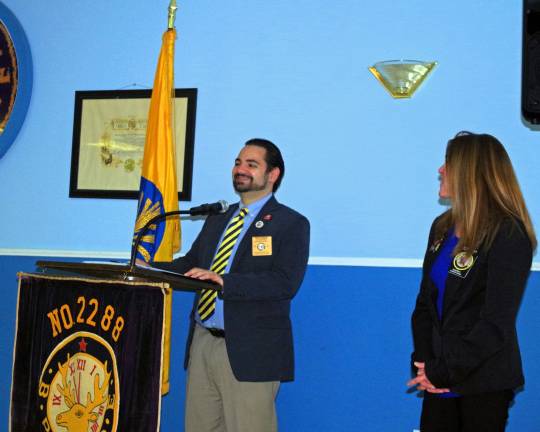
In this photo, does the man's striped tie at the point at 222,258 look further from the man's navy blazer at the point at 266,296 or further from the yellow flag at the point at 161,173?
the yellow flag at the point at 161,173

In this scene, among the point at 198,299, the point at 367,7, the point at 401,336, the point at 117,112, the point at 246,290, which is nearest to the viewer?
the point at 246,290

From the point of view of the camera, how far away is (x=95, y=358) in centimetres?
231

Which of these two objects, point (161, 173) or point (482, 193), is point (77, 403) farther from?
point (482, 193)

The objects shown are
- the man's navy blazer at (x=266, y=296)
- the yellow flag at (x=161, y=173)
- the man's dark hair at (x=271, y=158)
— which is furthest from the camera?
the yellow flag at (x=161, y=173)

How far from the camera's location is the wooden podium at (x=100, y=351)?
7.43 feet

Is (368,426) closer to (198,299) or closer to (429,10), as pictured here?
(198,299)

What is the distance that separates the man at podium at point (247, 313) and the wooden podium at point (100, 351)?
0.42m

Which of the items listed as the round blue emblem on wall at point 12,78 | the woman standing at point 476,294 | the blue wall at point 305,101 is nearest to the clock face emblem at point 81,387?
the woman standing at point 476,294

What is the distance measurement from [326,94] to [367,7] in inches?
19.0

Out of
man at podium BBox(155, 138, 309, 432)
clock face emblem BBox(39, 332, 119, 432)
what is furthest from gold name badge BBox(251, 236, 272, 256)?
clock face emblem BBox(39, 332, 119, 432)

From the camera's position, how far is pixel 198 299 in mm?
2986

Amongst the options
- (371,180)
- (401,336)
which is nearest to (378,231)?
(371,180)

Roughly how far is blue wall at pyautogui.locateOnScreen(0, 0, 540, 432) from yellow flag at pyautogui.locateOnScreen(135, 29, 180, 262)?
213 millimetres

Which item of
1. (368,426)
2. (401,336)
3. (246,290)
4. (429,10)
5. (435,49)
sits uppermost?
(429,10)
